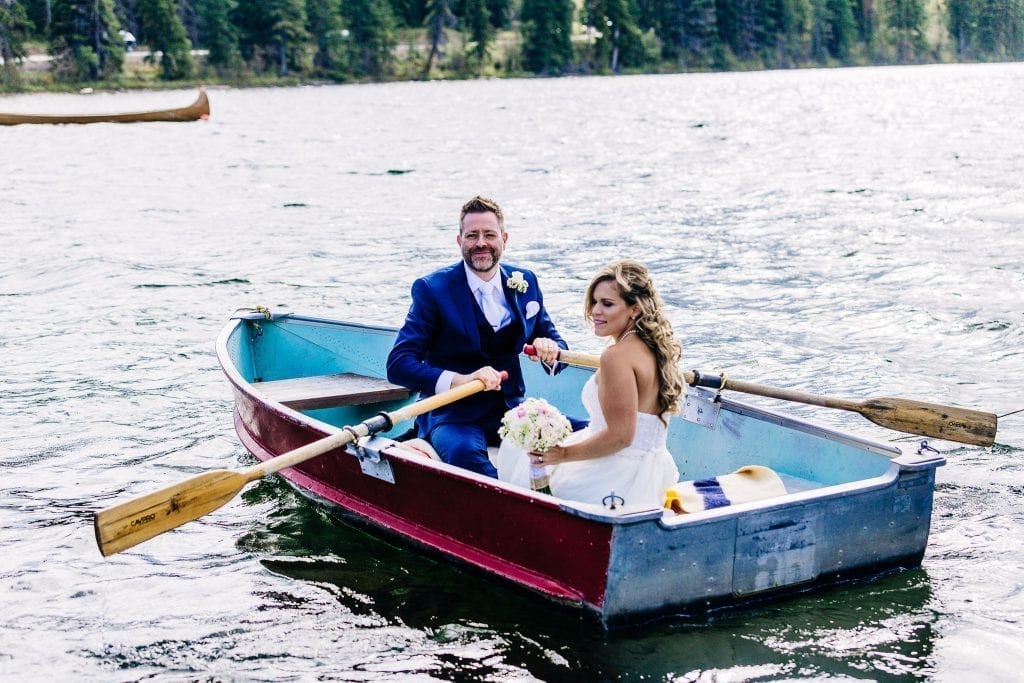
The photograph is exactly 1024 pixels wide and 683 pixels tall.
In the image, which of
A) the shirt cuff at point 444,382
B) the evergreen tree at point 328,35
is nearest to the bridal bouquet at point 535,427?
the shirt cuff at point 444,382

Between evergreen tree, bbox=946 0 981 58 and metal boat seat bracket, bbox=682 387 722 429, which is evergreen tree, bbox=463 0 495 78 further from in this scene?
metal boat seat bracket, bbox=682 387 722 429

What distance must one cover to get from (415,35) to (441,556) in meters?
104

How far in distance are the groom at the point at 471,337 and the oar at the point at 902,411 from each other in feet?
1.06

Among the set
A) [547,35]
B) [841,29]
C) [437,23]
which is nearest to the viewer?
[437,23]

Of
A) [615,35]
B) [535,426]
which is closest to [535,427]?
[535,426]

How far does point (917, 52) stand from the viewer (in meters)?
131

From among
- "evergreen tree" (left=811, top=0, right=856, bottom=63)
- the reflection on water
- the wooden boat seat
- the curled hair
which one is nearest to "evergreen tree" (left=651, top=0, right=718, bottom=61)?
"evergreen tree" (left=811, top=0, right=856, bottom=63)

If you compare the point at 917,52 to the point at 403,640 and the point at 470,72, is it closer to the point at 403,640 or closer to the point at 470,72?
the point at 470,72

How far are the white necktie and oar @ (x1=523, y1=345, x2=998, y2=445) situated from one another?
31 centimetres

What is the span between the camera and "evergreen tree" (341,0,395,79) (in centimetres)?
9412

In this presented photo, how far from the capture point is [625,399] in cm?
504

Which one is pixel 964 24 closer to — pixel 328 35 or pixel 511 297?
pixel 328 35

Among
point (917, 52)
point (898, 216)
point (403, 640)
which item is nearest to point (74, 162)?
point (898, 216)

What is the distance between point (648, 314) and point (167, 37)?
8240 cm
